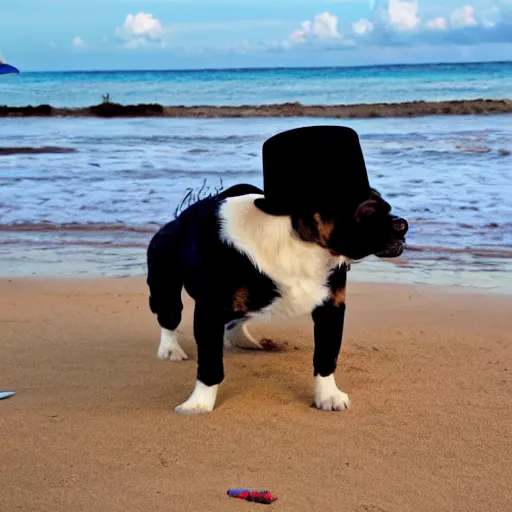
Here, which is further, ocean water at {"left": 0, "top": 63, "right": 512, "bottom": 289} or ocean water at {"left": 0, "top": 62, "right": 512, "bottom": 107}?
ocean water at {"left": 0, "top": 62, "right": 512, "bottom": 107}

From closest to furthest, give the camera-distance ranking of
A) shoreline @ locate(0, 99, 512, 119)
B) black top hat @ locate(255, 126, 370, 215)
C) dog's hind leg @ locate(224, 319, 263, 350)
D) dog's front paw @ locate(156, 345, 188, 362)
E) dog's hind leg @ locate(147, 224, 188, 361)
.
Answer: black top hat @ locate(255, 126, 370, 215) → dog's hind leg @ locate(147, 224, 188, 361) → dog's front paw @ locate(156, 345, 188, 362) → dog's hind leg @ locate(224, 319, 263, 350) → shoreline @ locate(0, 99, 512, 119)

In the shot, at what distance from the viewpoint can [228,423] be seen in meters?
3.51

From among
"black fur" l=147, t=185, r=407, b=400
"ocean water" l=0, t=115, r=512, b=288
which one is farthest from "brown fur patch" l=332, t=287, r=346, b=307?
"ocean water" l=0, t=115, r=512, b=288

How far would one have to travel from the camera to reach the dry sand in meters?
2.91

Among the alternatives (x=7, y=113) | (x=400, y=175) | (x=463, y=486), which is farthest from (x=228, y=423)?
(x=7, y=113)

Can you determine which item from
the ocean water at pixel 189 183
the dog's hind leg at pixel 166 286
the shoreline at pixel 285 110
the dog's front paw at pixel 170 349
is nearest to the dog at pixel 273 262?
the dog's hind leg at pixel 166 286

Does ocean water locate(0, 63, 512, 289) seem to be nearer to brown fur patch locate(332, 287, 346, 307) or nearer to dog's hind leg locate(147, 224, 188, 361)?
dog's hind leg locate(147, 224, 188, 361)

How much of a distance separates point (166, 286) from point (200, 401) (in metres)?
0.81

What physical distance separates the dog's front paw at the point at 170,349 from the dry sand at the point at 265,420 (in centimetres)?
6

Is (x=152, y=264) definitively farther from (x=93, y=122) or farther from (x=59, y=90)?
(x=59, y=90)

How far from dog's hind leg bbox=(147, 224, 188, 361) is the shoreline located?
774 inches

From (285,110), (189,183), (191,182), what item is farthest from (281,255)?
(285,110)

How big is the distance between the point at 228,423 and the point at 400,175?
28.0 feet

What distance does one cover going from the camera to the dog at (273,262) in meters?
3.16
